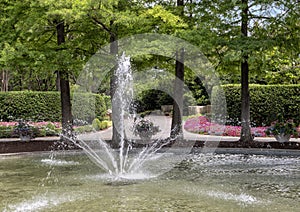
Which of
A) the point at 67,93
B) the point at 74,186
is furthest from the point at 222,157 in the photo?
the point at 67,93

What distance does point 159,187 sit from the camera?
286 inches

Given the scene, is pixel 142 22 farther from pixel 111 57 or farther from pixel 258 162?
pixel 258 162

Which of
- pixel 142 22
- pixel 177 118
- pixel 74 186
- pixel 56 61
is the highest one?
pixel 142 22

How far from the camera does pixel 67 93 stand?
14.4 meters

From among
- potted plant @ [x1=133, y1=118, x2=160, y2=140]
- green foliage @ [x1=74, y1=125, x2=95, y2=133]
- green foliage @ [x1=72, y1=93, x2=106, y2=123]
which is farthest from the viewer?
green foliage @ [x1=72, y1=93, x2=106, y2=123]

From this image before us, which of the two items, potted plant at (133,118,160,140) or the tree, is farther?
potted plant at (133,118,160,140)

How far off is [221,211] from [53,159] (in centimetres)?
654

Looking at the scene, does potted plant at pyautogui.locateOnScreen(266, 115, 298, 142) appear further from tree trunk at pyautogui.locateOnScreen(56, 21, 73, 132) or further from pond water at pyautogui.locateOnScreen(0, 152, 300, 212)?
tree trunk at pyautogui.locateOnScreen(56, 21, 73, 132)

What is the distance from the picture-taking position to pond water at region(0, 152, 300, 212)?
5.98 metres

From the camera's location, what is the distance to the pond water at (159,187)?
5984 mm

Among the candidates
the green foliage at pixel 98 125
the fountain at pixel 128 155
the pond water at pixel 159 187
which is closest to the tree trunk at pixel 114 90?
the fountain at pixel 128 155

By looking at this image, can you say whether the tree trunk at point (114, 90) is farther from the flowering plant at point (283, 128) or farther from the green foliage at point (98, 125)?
the green foliage at point (98, 125)

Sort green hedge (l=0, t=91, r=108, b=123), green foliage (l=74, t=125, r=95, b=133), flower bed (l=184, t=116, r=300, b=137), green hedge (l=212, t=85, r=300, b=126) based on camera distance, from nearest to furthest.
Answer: flower bed (l=184, t=116, r=300, b=137) → green hedge (l=212, t=85, r=300, b=126) → green foliage (l=74, t=125, r=95, b=133) → green hedge (l=0, t=91, r=108, b=123)

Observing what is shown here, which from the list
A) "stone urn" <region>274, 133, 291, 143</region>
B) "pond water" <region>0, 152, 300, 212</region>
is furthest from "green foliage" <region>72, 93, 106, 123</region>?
"stone urn" <region>274, 133, 291, 143</region>
